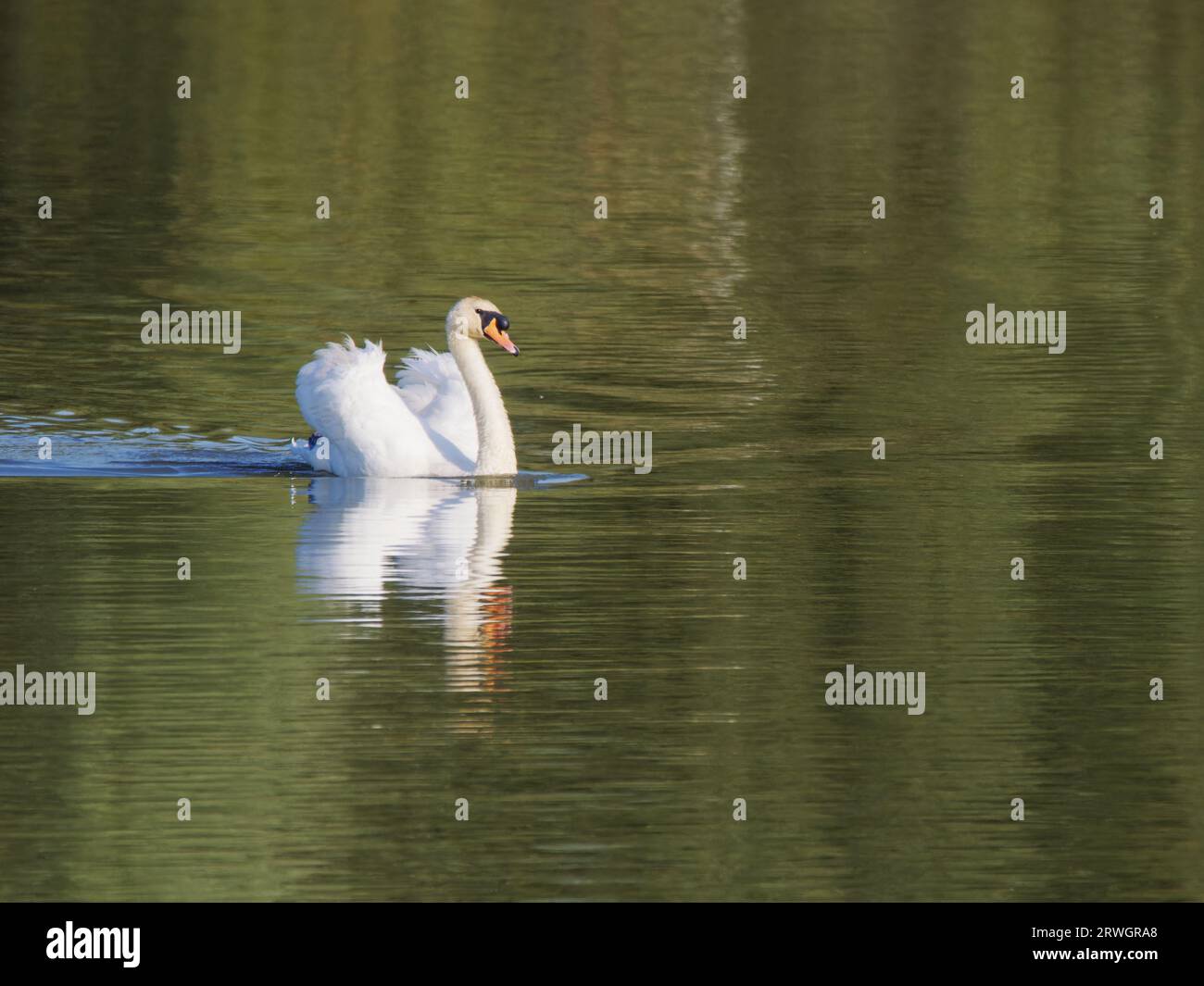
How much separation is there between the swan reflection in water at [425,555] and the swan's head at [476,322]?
1.12 m

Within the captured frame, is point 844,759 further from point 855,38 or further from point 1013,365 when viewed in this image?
point 855,38

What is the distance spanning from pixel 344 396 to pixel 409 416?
58 cm

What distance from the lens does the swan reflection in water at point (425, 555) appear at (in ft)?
45.5

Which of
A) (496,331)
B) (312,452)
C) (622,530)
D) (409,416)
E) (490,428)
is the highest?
(496,331)

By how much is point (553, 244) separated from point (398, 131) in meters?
9.43

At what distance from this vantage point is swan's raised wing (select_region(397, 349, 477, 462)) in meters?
18.7

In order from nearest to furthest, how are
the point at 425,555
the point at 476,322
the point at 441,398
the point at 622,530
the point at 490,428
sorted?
the point at 425,555 → the point at 622,530 → the point at 490,428 → the point at 476,322 → the point at 441,398

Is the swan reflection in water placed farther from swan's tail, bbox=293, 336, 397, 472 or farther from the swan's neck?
swan's tail, bbox=293, 336, 397, 472

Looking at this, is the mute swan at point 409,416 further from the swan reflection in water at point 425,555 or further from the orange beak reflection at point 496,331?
the swan reflection in water at point 425,555

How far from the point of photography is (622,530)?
1638cm

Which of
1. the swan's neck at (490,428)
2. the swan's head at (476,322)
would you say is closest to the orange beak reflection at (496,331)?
the swan's head at (476,322)

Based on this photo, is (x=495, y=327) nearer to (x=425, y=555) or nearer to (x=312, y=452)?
(x=312, y=452)

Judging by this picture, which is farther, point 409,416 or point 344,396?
point 409,416

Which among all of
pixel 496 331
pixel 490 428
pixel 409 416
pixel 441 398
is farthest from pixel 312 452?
pixel 496 331
